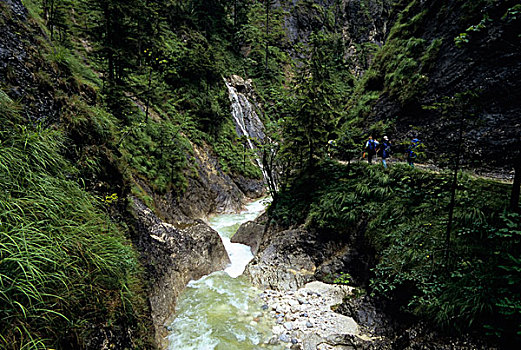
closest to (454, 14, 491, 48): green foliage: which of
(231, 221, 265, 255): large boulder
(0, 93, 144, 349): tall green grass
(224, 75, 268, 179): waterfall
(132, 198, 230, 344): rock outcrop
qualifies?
(0, 93, 144, 349): tall green grass

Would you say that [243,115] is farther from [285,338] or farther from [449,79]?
[285,338]

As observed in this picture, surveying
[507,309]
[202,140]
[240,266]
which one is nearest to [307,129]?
[240,266]

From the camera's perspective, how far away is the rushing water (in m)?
4.91

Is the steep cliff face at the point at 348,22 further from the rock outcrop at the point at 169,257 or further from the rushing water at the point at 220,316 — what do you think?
the rushing water at the point at 220,316

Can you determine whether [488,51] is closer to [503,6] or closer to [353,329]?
[503,6]

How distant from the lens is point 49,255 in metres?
2.23

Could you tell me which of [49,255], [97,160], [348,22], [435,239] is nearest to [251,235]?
[435,239]

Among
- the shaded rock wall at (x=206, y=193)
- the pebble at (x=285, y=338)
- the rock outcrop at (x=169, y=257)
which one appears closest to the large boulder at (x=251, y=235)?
the rock outcrop at (x=169, y=257)

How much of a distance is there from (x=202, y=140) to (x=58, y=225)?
1660 centimetres

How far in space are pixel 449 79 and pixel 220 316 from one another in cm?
1278

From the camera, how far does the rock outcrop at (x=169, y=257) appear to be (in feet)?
17.4

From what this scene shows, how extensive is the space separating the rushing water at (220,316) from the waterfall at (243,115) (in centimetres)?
1675

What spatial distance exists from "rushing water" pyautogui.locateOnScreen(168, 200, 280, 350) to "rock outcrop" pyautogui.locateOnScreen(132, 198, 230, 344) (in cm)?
29

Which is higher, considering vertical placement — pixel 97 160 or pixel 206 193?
pixel 97 160
